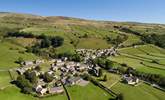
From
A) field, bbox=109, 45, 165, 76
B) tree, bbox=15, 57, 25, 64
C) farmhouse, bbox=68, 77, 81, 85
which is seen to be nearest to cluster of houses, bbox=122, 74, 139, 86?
field, bbox=109, 45, 165, 76

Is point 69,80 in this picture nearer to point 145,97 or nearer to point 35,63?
point 145,97

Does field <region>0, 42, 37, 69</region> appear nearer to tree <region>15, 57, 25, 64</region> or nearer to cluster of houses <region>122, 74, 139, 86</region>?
tree <region>15, 57, 25, 64</region>

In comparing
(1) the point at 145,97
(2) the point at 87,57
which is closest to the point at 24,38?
(2) the point at 87,57

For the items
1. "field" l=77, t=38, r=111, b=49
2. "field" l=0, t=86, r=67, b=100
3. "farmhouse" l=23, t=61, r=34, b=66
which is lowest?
"field" l=77, t=38, r=111, b=49

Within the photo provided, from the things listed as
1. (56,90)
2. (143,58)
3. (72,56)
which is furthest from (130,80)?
(72,56)

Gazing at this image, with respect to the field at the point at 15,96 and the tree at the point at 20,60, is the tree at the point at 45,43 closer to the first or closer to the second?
the tree at the point at 20,60

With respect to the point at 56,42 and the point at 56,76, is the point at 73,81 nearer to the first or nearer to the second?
the point at 56,76
